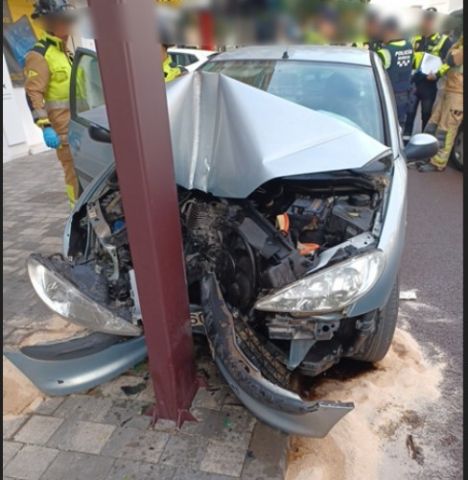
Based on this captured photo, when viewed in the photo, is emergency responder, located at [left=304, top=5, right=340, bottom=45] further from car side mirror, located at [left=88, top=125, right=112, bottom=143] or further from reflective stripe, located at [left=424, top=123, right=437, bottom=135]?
car side mirror, located at [left=88, top=125, right=112, bottom=143]

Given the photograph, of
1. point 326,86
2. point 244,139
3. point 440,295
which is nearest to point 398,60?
point 326,86

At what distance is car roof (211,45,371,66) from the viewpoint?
3.26 meters

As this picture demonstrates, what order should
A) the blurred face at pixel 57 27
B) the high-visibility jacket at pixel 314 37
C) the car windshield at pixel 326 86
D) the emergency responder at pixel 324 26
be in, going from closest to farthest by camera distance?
the car windshield at pixel 326 86, the blurred face at pixel 57 27, the high-visibility jacket at pixel 314 37, the emergency responder at pixel 324 26

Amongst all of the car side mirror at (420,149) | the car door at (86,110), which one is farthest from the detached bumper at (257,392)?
the car door at (86,110)

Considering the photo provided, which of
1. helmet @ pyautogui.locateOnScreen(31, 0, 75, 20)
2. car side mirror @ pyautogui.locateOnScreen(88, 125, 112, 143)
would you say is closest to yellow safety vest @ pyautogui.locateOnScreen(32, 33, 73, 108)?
helmet @ pyautogui.locateOnScreen(31, 0, 75, 20)

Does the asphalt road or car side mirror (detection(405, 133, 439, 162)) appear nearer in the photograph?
the asphalt road

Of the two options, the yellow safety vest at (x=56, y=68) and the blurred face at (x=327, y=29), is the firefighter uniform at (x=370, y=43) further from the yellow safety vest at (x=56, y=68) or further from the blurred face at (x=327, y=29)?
the yellow safety vest at (x=56, y=68)

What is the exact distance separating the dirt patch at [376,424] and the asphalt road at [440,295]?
69mm

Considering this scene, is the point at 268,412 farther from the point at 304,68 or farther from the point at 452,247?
the point at 452,247

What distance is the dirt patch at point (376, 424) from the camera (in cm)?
198

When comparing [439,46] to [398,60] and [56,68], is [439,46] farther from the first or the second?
[56,68]

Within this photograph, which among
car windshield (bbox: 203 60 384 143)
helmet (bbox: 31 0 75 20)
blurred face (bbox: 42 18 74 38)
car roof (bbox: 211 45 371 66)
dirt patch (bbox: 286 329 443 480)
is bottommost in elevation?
dirt patch (bbox: 286 329 443 480)

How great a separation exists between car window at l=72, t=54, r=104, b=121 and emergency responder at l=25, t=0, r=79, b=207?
11.1 inches

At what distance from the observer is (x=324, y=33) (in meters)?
5.29
